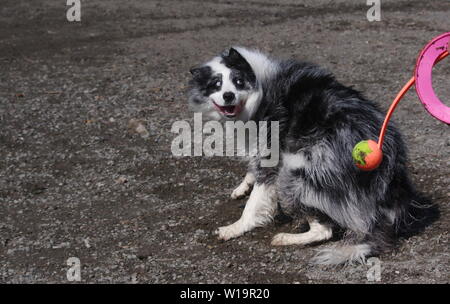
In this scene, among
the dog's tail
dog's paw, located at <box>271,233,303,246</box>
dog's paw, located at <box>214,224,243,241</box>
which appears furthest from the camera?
dog's paw, located at <box>214,224,243,241</box>

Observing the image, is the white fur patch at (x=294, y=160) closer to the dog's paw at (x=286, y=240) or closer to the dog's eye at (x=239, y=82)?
the dog's paw at (x=286, y=240)

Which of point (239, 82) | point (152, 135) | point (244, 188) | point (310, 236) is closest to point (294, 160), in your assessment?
point (310, 236)

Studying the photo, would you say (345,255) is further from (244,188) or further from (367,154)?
(244,188)

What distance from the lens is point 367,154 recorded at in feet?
13.6

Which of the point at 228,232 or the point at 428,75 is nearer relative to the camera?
the point at 428,75

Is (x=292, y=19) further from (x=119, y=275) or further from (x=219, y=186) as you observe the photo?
(x=119, y=275)

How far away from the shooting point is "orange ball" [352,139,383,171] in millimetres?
4125

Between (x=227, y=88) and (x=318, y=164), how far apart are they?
99 cm

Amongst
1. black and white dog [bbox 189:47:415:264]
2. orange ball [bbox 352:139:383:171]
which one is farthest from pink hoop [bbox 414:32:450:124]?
black and white dog [bbox 189:47:415:264]

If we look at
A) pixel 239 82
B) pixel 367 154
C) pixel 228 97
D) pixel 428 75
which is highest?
pixel 428 75

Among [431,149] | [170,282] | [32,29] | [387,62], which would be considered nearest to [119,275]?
[170,282]

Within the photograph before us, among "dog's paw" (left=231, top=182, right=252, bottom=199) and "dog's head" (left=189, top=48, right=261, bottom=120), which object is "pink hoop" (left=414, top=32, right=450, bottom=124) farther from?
"dog's paw" (left=231, top=182, right=252, bottom=199)

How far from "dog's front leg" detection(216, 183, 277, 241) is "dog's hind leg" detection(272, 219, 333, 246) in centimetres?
26

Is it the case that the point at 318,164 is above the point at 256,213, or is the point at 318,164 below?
above
